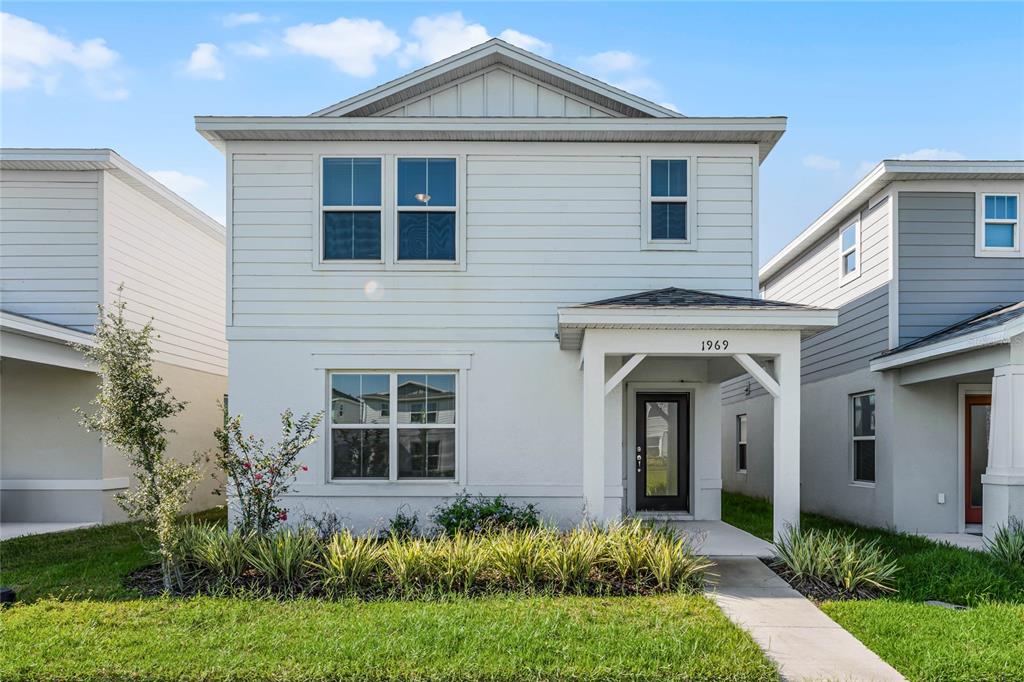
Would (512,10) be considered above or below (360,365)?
above

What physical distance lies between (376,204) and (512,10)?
10.9 feet

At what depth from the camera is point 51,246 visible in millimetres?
12445

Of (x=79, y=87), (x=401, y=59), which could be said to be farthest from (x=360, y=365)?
(x=79, y=87)

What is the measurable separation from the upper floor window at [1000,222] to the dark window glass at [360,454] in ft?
32.4

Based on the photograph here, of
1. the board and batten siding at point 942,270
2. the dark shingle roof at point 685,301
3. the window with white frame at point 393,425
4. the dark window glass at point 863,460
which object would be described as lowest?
the dark window glass at point 863,460

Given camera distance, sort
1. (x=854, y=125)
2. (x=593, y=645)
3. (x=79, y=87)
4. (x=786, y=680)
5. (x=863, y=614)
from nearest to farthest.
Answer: (x=786, y=680), (x=593, y=645), (x=863, y=614), (x=79, y=87), (x=854, y=125)

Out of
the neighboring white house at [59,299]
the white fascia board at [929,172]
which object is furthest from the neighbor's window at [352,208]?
the white fascia board at [929,172]

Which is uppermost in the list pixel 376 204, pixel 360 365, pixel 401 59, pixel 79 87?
pixel 401 59

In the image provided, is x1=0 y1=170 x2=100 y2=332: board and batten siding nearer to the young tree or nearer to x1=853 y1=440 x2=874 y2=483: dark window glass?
the young tree

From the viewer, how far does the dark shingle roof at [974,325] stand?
962 cm

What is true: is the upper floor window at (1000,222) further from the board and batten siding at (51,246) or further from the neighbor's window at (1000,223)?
the board and batten siding at (51,246)

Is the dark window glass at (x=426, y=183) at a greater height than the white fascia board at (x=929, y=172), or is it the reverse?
the white fascia board at (x=929, y=172)

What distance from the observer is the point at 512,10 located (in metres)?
10.3

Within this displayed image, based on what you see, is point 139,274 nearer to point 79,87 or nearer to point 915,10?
point 79,87
